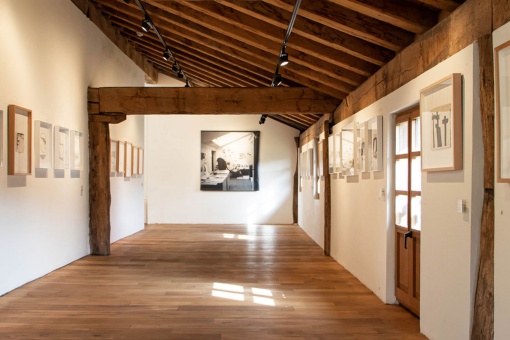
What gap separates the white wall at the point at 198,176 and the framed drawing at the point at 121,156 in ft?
14.8

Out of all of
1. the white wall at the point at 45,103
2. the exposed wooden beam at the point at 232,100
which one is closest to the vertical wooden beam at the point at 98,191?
the white wall at the point at 45,103

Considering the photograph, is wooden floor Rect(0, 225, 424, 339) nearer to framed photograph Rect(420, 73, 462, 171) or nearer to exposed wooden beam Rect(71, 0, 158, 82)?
framed photograph Rect(420, 73, 462, 171)

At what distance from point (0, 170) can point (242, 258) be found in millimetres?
4135

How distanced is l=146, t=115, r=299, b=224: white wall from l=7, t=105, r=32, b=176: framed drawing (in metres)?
8.79

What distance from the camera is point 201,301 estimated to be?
17.4ft

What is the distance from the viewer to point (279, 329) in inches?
170

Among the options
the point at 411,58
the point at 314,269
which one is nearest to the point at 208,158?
the point at 314,269

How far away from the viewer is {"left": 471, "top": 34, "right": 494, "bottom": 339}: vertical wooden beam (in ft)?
9.93

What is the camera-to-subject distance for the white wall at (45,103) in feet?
18.4

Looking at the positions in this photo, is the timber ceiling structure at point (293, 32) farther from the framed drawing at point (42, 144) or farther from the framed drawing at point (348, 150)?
the framed drawing at point (42, 144)

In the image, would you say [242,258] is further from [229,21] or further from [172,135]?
[172,135]

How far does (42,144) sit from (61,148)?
25.7 inches

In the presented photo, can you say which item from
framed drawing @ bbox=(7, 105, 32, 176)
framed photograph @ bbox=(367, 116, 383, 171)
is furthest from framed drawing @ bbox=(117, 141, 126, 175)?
framed photograph @ bbox=(367, 116, 383, 171)

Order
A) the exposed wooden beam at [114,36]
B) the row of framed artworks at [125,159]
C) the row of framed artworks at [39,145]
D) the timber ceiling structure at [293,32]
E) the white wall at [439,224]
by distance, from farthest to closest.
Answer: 1. the row of framed artworks at [125,159]
2. the exposed wooden beam at [114,36]
3. the row of framed artworks at [39,145]
4. the timber ceiling structure at [293,32]
5. the white wall at [439,224]
